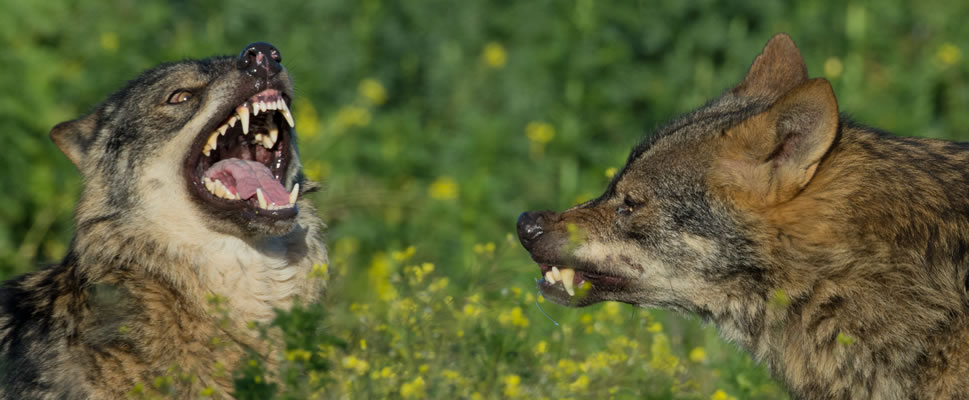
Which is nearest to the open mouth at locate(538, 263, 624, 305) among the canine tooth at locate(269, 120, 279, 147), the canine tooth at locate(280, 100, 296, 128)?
the canine tooth at locate(280, 100, 296, 128)

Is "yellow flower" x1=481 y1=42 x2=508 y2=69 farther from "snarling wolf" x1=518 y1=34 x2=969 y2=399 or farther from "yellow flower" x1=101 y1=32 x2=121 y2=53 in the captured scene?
"snarling wolf" x1=518 y1=34 x2=969 y2=399

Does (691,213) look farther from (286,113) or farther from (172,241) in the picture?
(172,241)

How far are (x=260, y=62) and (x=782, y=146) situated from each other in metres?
2.50

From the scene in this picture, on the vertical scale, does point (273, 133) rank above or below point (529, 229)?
above

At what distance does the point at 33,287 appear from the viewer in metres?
5.20

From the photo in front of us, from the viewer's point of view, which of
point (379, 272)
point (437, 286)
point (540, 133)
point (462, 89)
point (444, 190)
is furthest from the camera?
point (462, 89)

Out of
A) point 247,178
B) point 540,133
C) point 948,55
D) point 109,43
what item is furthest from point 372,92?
point 948,55

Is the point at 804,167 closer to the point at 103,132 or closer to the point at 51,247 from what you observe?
the point at 103,132

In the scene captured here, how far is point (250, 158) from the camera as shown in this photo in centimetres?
562

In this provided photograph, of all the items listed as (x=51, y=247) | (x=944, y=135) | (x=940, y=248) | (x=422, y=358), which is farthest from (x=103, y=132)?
(x=944, y=135)

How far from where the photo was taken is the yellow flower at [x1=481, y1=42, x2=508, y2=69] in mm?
9602

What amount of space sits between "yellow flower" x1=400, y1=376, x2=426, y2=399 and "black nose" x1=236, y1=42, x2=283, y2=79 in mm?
1819

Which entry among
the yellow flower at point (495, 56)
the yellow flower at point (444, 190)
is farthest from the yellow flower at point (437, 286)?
the yellow flower at point (495, 56)

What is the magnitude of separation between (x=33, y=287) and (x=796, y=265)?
3.49 meters
